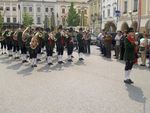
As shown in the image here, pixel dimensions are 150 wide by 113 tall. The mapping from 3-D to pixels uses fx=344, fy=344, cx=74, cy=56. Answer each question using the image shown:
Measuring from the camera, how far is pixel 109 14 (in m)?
56.2

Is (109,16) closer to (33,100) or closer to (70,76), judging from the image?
(70,76)

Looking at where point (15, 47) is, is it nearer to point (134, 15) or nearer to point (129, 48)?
point (129, 48)

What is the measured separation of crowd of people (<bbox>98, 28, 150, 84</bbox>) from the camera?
11586mm

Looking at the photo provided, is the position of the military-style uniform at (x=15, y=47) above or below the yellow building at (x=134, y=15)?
below

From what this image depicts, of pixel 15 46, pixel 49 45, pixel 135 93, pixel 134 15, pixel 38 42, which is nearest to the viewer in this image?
pixel 135 93

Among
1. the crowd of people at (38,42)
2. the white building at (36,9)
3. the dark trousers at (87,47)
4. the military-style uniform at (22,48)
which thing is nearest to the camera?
the crowd of people at (38,42)

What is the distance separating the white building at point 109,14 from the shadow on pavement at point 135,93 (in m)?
39.0

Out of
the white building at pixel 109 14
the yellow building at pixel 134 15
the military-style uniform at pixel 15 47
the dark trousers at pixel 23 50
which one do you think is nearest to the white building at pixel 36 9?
the white building at pixel 109 14

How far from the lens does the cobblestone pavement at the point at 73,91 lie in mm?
7902

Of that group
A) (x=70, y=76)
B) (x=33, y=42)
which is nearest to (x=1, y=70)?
Result: (x=33, y=42)

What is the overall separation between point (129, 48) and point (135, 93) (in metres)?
2.41

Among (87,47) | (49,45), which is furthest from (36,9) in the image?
(49,45)

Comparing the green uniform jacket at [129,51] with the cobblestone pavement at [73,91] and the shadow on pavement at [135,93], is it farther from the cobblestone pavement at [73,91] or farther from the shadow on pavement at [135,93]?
the shadow on pavement at [135,93]

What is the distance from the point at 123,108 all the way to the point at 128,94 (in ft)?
5.64
